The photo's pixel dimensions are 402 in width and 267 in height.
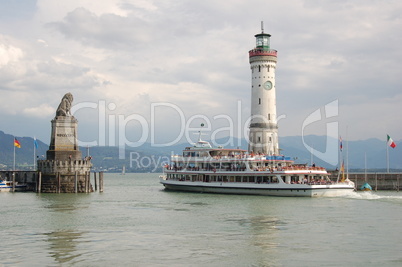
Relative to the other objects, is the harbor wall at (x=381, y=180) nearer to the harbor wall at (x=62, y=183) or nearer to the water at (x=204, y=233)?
the water at (x=204, y=233)

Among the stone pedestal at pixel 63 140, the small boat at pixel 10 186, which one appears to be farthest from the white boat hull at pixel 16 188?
the stone pedestal at pixel 63 140

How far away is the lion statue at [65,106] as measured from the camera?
65125 millimetres

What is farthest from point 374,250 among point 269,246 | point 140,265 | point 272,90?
point 272,90

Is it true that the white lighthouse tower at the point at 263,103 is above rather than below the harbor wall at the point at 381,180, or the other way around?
above

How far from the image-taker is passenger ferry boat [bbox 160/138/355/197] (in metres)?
58.1

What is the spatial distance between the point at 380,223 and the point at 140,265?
→ 1966 centimetres

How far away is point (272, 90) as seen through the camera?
76.6 m

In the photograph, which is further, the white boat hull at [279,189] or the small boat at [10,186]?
the small boat at [10,186]

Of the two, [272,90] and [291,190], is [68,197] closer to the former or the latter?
[291,190]

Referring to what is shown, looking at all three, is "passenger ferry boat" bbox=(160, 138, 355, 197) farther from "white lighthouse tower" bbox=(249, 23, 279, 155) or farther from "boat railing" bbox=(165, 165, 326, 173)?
"white lighthouse tower" bbox=(249, 23, 279, 155)

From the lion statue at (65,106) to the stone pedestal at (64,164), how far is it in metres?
0.78

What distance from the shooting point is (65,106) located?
65.6 meters

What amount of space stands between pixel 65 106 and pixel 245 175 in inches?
936

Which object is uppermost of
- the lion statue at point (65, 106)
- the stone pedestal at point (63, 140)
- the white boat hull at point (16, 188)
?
the lion statue at point (65, 106)
